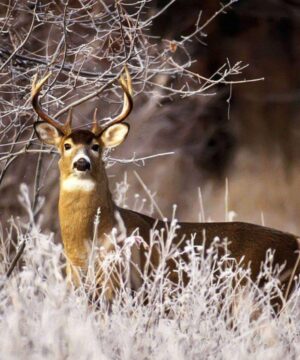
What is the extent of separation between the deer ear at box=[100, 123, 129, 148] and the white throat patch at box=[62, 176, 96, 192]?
25cm

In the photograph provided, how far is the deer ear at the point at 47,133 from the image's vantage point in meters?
8.84

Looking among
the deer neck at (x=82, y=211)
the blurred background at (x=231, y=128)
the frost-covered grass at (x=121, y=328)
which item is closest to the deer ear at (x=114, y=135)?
the deer neck at (x=82, y=211)

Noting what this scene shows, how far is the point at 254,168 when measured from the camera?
14.9 meters

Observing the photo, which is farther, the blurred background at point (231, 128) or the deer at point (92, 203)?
the blurred background at point (231, 128)

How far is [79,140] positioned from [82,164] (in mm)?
204

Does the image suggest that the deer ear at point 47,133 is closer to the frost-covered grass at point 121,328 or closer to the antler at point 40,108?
the antler at point 40,108

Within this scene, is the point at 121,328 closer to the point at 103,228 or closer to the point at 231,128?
the point at 103,228

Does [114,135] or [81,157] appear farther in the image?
[114,135]

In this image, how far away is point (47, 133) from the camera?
8.88m

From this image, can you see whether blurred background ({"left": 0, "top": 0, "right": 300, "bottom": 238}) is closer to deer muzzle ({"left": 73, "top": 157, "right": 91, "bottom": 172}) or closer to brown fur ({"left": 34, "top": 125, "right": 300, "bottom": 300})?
brown fur ({"left": 34, "top": 125, "right": 300, "bottom": 300})

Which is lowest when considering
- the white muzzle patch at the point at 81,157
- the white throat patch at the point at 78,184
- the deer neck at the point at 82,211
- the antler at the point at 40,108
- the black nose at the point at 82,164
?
the deer neck at the point at 82,211

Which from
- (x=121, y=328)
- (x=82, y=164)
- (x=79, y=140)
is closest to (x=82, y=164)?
(x=82, y=164)

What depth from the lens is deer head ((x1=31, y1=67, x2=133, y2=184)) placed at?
870cm

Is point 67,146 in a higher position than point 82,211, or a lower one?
higher
